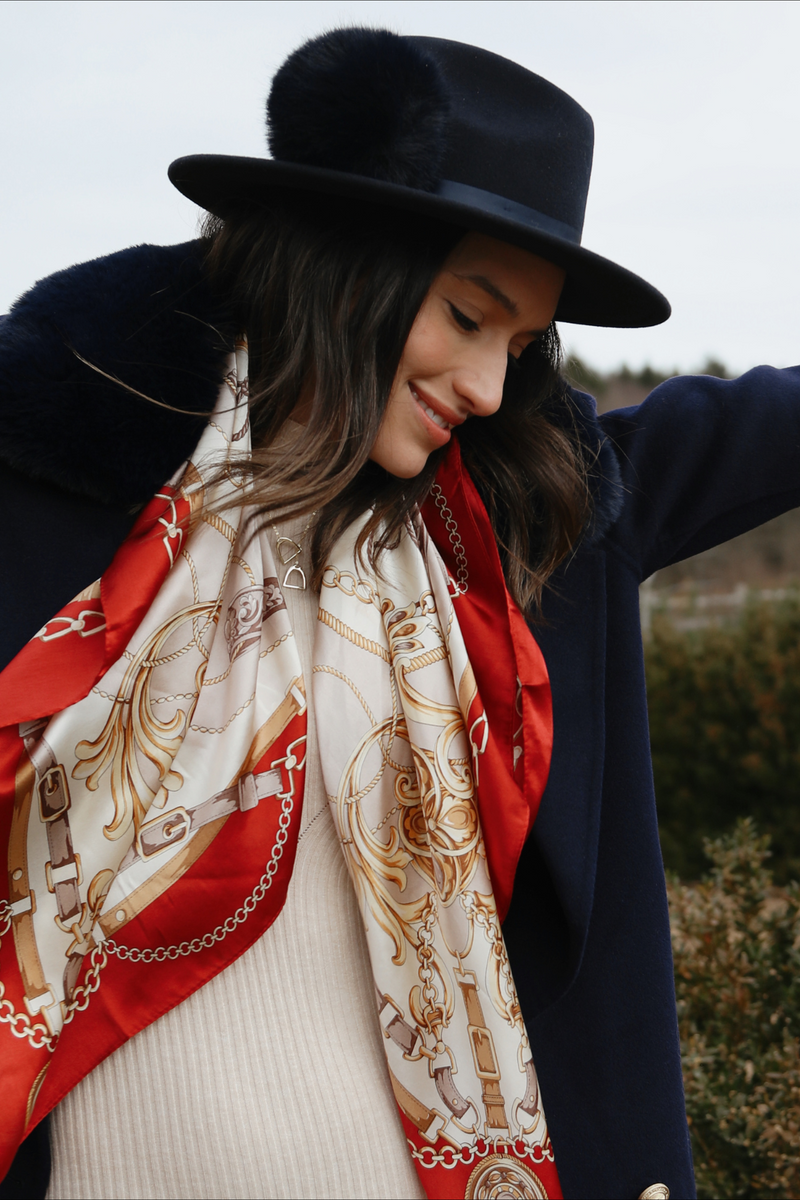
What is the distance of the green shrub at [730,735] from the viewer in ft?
18.6

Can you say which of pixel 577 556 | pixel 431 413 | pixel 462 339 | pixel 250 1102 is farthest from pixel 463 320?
pixel 250 1102

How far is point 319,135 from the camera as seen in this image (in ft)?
Result: 4.49

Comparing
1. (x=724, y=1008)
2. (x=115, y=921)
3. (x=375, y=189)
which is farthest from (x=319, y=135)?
(x=724, y=1008)

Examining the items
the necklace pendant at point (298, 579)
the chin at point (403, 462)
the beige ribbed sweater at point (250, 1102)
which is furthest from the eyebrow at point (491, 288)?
the beige ribbed sweater at point (250, 1102)

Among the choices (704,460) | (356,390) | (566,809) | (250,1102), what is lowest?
(250,1102)

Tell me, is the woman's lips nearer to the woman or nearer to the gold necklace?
the woman

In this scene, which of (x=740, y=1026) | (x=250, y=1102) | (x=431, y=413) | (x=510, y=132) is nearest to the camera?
(x=250, y=1102)

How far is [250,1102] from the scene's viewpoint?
4.28 feet

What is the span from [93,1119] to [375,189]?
1180mm

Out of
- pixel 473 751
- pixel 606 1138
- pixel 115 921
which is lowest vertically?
pixel 606 1138

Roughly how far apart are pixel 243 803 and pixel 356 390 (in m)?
0.57

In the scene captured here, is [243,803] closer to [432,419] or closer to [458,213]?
[432,419]

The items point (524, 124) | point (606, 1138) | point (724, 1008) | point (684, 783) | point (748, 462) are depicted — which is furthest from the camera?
point (684, 783)

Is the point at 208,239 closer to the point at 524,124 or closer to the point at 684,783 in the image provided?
the point at 524,124
